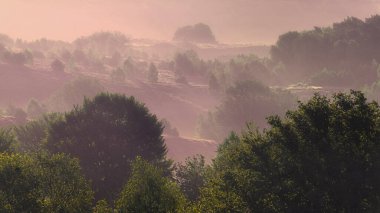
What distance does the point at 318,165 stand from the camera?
28656 millimetres

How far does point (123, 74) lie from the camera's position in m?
166

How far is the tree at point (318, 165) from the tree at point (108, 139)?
1991 centimetres

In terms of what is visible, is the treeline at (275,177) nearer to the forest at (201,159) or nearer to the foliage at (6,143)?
the forest at (201,159)

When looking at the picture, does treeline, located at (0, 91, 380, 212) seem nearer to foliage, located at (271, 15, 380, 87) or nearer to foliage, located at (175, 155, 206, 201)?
foliage, located at (175, 155, 206, 201)

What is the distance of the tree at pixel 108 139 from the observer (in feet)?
158

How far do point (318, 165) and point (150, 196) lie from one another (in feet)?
37.4

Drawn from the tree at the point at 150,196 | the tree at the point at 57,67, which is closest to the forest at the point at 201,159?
the tree at the point at 150,196

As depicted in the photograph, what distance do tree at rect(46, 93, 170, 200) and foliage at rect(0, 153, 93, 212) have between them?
13807mm

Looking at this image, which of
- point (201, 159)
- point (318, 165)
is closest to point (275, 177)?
point (318, 165)

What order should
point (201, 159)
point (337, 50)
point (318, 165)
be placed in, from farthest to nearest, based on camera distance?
point (337, 50)
point (201, 159)
point (318, 165)

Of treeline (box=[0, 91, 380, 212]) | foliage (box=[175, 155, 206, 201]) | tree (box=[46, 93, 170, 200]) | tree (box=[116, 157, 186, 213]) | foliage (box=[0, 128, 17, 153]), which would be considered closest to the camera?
tree (box=[116, 157, 186, 213])

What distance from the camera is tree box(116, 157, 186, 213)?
25.2 m

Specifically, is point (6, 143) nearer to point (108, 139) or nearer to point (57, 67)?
point (108, 139)

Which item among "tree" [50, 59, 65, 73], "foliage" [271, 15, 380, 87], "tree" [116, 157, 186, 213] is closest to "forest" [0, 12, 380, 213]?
"tree" [116, 157, 186, 213]
